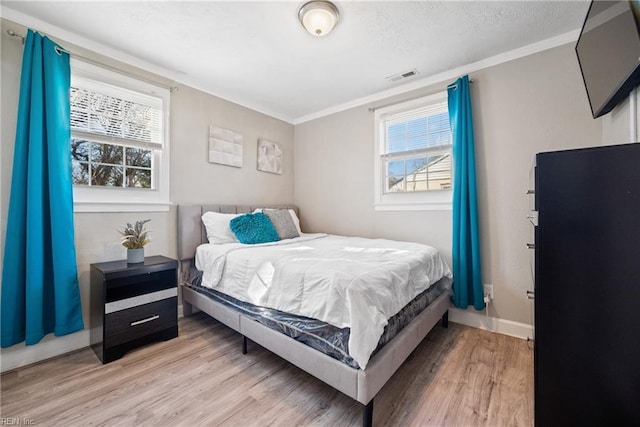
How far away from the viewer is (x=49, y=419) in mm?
1380

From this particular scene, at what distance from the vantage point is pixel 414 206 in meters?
2.88

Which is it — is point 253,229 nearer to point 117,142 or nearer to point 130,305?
point 130,305

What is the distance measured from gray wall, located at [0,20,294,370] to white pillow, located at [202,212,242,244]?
0.30m

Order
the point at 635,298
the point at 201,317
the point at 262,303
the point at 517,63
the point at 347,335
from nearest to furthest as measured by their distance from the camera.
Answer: the point at 635,298 < the point at 347,335 < the point at 262,303 < the point at 517,63 < the point at 201,317

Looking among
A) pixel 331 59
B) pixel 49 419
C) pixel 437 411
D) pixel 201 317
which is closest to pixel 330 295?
pixel 437 411

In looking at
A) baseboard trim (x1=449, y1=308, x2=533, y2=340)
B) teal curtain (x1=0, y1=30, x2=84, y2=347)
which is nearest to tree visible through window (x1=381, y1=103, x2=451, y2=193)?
baseboard trim (x1=449, y1=308, x2=533, y2=340)

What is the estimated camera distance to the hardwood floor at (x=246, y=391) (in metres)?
1.40

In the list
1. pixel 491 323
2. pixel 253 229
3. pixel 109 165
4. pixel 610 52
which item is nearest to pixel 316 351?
pixel 253 229

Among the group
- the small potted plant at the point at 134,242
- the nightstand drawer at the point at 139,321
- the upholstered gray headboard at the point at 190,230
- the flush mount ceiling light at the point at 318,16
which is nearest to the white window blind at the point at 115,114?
the upholstered gray headboard at the point at 190,230

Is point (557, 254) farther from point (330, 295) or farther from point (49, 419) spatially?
point (49, 419)

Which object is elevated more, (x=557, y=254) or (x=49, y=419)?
(x=557, y=254)

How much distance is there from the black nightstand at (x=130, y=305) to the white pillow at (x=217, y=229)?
50 centimetres

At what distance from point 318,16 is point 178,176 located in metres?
2.03

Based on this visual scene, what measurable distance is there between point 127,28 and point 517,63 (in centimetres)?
332
